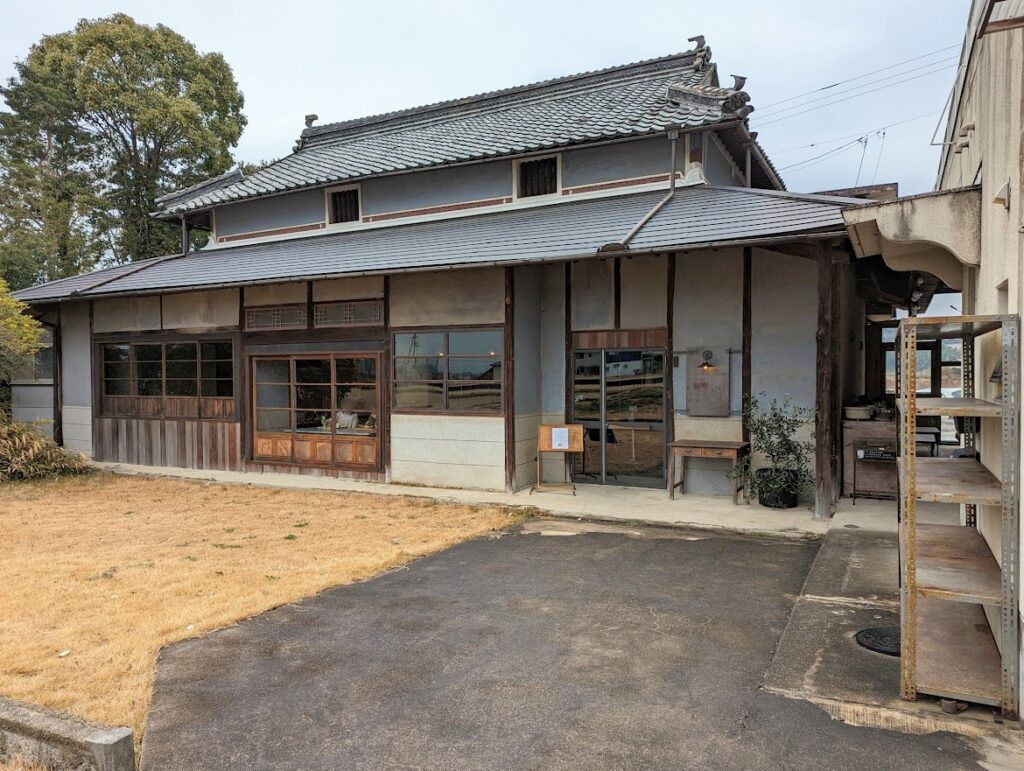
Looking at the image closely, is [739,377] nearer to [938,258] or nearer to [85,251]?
[938,258]

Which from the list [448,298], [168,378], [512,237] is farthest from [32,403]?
[512,237]

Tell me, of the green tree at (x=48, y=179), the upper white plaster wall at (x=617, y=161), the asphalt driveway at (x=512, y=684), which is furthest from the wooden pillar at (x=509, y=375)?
the green tree at (x=48, y=179)

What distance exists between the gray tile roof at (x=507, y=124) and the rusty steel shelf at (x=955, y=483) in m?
5.77

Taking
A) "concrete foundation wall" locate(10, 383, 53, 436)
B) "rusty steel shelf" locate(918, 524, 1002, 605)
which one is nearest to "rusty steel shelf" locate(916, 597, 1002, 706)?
"rusty steel shelf" locate(918, 524, 1002, 605)

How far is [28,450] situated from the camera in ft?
31.8

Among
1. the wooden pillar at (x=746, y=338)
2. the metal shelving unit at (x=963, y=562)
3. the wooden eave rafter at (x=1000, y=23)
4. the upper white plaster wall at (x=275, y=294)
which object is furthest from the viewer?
the upper white plaster wall at (x=275, y=294)

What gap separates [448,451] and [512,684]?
5.51m

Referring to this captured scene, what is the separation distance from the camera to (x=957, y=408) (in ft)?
8.94

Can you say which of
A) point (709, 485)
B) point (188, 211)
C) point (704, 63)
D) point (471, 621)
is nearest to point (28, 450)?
point (188, 211)

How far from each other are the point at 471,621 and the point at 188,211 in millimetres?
11058

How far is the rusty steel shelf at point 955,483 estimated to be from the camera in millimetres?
2658

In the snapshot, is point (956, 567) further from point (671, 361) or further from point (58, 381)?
point (58, 381)

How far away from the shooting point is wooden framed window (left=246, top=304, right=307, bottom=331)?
9602 mm

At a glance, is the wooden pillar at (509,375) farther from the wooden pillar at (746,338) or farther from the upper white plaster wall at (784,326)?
the upper white plaster wall at (784,326)
